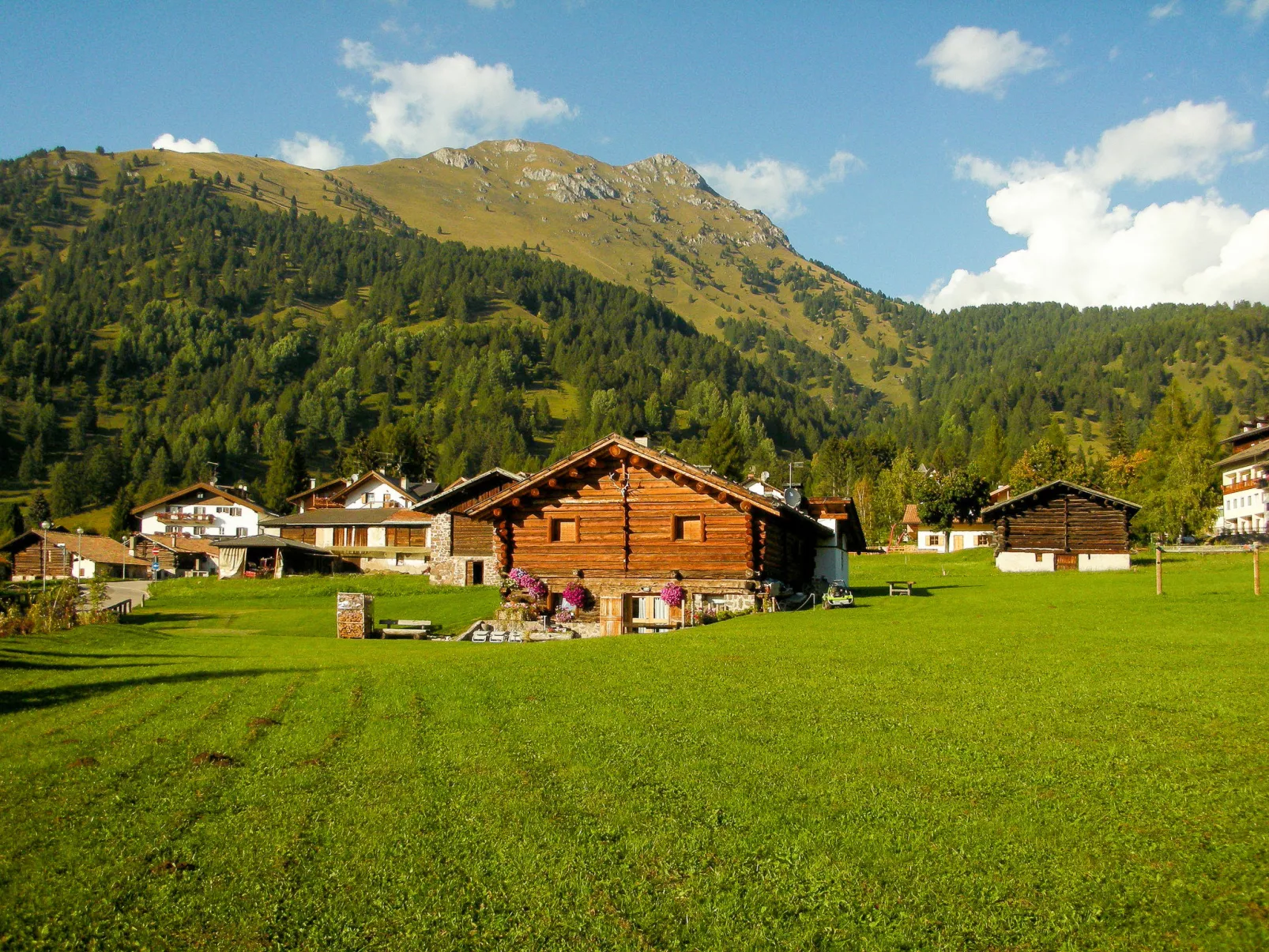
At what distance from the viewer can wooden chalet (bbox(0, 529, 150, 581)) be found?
342ft

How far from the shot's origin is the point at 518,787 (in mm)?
11391

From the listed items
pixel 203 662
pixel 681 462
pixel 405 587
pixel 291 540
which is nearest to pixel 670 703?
pixel 203 662

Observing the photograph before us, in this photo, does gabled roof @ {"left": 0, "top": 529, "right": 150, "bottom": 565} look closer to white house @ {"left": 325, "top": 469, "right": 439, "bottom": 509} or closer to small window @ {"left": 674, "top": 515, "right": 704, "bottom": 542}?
white house @ {"left": 325, "top": 469, "right": 439, "bottom": 509}

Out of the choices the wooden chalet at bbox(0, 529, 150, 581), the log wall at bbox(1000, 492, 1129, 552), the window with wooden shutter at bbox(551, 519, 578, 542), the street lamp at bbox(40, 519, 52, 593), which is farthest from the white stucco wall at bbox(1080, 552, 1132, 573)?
the wooden chalet at bbox(0, 529, 150, 581)

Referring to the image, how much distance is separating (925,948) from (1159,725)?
843 centimetres

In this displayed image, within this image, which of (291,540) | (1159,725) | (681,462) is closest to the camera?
(1159,725)

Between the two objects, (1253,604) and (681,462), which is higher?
(681,462)

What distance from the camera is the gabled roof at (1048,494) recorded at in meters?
65.9

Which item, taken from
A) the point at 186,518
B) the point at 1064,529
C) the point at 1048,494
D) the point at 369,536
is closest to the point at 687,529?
the point at 1048,494

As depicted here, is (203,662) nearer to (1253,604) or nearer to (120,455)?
(1253,604)

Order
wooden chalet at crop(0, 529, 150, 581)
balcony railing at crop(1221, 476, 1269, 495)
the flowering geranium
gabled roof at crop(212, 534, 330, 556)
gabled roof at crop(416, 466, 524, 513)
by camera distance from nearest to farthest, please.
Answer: the flowering geranium, gabled roof at crop(416, 466, 524, 513), balcony railing at crop(1221, 476, 1269, 495), gabled roof at crop(212, 534, 330, 556), wooden chalet at crop(0, 529, 150, 581)

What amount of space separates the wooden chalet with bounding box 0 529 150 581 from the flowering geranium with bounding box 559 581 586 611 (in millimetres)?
84205

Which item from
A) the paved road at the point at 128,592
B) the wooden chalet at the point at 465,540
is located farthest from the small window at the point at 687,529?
the paved road at the point at 128,592

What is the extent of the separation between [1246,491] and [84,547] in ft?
411
